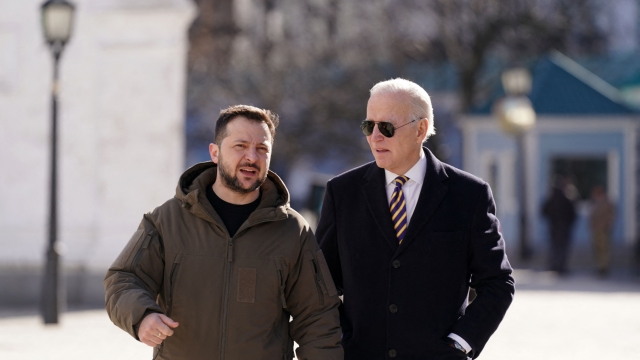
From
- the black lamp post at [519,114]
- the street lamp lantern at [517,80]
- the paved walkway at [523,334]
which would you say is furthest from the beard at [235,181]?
the street lamp lantern at [517,80]

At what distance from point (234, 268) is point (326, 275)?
392 mm

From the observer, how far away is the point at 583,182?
1203 inches

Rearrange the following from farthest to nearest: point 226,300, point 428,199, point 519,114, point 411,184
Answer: point 519,114, point 411,184, point 428,199, point 226,300

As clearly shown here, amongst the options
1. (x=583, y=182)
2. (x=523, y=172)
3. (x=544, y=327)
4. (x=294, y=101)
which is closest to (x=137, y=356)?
(x=544, y=327)

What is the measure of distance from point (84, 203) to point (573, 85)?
2020 centimetres

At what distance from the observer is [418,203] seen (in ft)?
15.6

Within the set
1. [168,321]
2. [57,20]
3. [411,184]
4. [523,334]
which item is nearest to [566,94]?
[523,334]

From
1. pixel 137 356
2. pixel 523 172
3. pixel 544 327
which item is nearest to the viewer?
pixel 137 356

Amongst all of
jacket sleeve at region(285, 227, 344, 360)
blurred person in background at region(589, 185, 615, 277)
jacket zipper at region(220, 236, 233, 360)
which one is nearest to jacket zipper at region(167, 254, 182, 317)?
jacket zipper at region(220, 236, 233, 360)

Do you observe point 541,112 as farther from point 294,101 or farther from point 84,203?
point 84,203

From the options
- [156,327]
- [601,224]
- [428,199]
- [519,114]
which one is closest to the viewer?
[156,327]

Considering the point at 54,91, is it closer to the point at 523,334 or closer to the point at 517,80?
the point at 523,334

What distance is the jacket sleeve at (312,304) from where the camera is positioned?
4.49 m

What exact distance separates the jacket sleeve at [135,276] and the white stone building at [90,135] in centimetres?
1048
